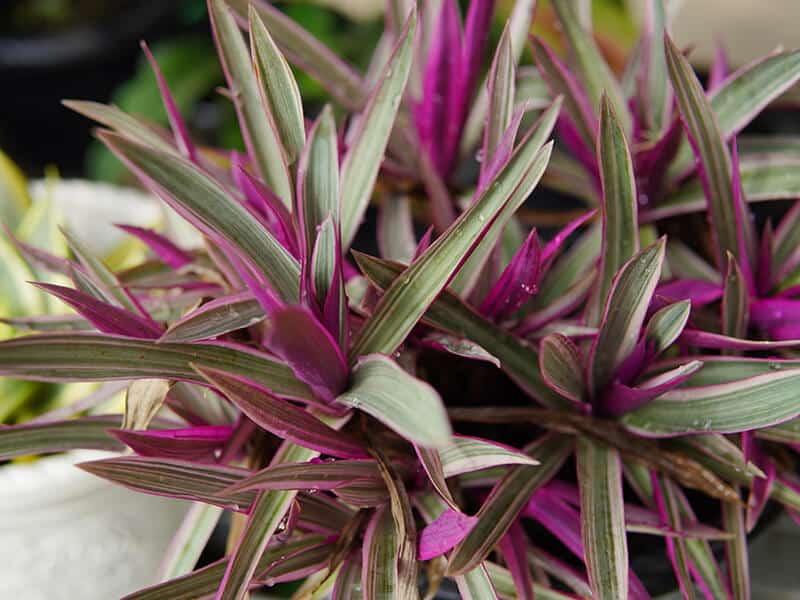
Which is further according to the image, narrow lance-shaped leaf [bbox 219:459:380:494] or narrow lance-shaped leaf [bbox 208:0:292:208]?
narrow lance-shaped leaf [bbox 208:0:292:208]

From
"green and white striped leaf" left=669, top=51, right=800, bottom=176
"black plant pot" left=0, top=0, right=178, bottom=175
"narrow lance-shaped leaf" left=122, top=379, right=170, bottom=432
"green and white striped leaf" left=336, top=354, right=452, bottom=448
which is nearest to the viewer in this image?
"green and white striped leaf" left=336, top=354, right=452, bottom=448

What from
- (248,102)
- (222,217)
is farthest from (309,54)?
(222,217)

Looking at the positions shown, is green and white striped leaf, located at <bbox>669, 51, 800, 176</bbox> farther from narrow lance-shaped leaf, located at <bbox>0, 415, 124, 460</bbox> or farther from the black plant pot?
the black plant pot

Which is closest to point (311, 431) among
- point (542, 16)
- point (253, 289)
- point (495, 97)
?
point (253, 289)

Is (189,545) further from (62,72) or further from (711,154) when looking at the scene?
(62,72)

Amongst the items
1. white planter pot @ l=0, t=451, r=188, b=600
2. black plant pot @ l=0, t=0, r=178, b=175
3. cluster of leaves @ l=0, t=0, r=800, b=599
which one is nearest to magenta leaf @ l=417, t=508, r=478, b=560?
cluster of leaves @ l=0, t=0, r=800, b=599

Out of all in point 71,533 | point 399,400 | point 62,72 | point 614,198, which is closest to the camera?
point 399,400

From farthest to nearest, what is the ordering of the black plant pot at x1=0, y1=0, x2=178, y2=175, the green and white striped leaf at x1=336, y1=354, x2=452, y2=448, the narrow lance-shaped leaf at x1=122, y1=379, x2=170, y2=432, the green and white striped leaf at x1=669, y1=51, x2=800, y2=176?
the black plant pot at x1=0, y1=0, x2=178, y2=175 < the green and white striped leaf at x1=669, y1=51, x2=800, y2=176 < the narrow lance-shaped leaf at x1=122, y1=379, x2=170, y2=432 < the green and white striped leaf at x1=336, y1=354, x2=452, y2=448
